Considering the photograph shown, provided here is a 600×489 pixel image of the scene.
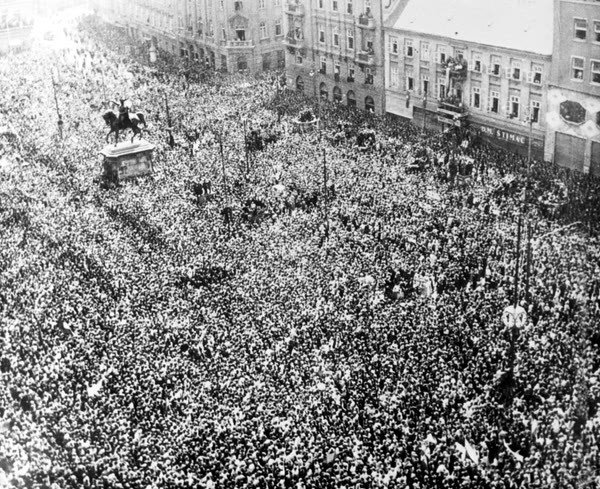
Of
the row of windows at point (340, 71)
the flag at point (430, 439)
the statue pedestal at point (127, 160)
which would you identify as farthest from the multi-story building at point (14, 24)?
the flag at point (430, 439)

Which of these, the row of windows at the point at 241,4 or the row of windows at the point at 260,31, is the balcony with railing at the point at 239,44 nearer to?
the row of windows at the point at 260,31

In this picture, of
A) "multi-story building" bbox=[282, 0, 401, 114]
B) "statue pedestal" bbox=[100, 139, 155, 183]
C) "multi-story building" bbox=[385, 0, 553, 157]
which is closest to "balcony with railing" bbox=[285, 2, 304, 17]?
"multi-story building" bbox=[282, 0, 401, 114]

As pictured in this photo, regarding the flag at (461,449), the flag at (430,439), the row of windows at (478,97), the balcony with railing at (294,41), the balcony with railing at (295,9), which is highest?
the balcony with railing at (295,9)

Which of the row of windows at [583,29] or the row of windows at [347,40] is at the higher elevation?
the row of windows at [583,29]

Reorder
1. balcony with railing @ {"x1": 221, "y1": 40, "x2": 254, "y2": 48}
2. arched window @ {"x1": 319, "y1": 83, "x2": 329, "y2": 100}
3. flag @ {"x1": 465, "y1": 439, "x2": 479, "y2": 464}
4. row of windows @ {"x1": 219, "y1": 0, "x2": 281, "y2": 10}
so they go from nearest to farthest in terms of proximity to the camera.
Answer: flag @ {"x1": 465, "y1": 439, "x2": 479, "y2": 464}, arched window @ {"x1": 319, "y1": 83, "x2": 329, "y2": 100}, row of windows @ {"x1": 219, "y1": 0, "x2": 281, "y2": 10}, balcony with railing @ {"x1": 221, "y1": 40, "x2": 254, "y2": 48}

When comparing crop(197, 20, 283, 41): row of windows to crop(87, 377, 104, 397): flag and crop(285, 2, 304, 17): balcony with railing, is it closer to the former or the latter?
crop(285, 2, 304, 17): balcony with railing

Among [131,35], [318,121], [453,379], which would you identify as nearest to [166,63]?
[131,35]

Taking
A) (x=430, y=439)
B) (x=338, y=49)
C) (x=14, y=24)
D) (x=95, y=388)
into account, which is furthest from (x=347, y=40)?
(x=14, y=24)

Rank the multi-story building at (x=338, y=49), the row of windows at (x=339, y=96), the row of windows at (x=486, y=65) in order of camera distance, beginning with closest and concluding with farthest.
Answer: the row of windows at (x=486, y=65) → the multi-story building at (x=338, y=49) → the row of windows at (x=339, y=96)
